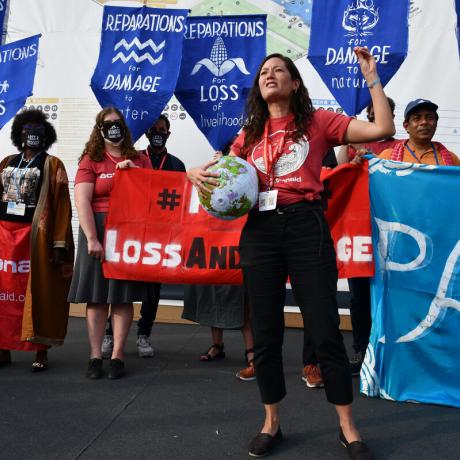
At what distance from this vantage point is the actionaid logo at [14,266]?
13.1 feet

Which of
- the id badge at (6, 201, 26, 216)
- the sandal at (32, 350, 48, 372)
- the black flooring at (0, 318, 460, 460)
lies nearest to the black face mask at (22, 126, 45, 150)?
the id badge at (6, 201, 26, 216)

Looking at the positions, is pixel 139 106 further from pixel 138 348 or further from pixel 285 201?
pixel 285 201

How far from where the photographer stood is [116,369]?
366 cm

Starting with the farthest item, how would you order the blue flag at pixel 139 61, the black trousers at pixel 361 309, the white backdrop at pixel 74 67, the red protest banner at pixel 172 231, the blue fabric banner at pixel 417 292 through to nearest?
the white backdrop at pixel 74 67
the blue flag at pixel 139 61
the black trousers at pixel 361 309
the red protest banner at pixel 172 231
the blue fabric banner at pixel 417 292

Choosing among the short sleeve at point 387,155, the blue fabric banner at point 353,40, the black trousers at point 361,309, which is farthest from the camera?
the blue fabric banner at point 353,40

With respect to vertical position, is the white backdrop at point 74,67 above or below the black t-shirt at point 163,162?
above

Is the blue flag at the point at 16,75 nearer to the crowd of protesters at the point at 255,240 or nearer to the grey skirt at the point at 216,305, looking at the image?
the crowd of protesters at the point at 255,240

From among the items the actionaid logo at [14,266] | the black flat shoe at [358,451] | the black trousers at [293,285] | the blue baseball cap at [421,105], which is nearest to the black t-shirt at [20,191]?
the actionaid logo at [14,266]

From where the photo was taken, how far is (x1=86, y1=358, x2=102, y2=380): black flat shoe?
3.65m

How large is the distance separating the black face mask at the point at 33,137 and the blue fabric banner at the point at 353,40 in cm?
208

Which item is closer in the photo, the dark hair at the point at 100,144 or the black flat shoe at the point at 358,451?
the black flat shoe at the point at 358,451

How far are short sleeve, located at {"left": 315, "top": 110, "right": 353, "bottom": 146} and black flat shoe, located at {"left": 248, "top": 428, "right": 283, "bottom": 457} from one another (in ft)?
4.35

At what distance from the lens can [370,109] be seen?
388cm

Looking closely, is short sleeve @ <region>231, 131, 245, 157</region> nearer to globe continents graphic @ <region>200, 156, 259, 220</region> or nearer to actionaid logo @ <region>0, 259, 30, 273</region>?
globe continents graphic @ <region>200, 156, 259, 220</region>
